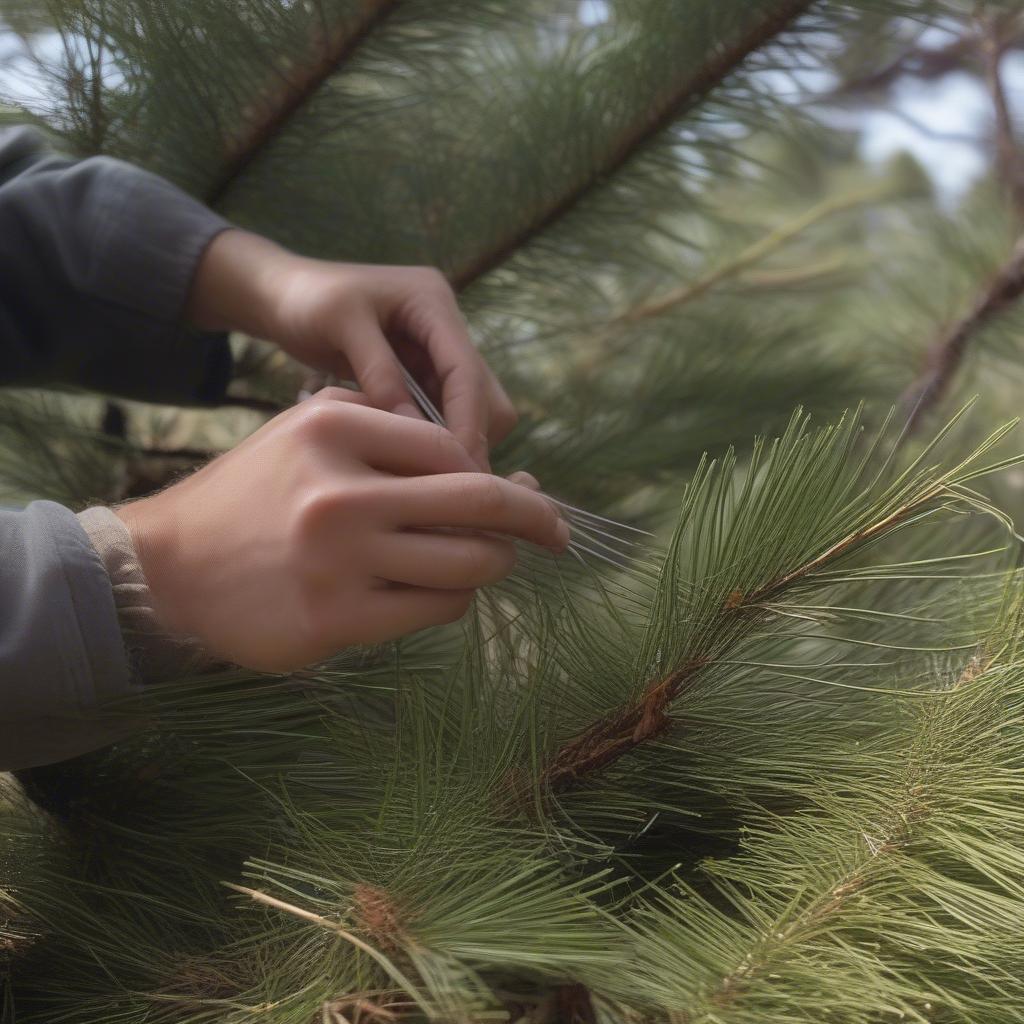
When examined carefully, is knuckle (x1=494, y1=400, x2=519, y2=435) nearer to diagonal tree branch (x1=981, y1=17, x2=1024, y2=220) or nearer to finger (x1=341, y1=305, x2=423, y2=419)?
finger (x1=341, y1=305, x2=423, y2=419)

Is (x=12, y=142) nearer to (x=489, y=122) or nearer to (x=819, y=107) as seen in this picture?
(x=489, y=122)

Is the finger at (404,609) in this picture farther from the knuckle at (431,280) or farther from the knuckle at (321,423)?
the knuckle at (431,280)

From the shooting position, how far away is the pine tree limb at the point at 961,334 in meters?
0.64

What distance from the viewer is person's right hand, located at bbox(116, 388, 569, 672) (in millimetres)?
273

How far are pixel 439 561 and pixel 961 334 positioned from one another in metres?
0.51

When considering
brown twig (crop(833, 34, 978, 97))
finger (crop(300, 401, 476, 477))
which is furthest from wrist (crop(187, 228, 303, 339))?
brown twig (crop(833, 34, 978, 97))

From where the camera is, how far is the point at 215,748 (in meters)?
0.33

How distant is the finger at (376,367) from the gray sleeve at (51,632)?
12 cm

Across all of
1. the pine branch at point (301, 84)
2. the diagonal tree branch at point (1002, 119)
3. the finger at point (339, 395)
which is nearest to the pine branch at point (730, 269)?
the diagonal tree branch at point (1002, 119)

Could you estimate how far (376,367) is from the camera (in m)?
0.38

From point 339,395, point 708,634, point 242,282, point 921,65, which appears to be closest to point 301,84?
point 242,282

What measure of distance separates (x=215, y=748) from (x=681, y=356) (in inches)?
15.4

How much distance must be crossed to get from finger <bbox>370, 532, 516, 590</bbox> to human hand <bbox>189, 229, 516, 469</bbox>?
74mm

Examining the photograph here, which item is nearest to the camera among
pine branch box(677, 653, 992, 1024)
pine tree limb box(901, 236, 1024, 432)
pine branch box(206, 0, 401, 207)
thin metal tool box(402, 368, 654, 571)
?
pine branch box(677, 653, 992, 1024)
